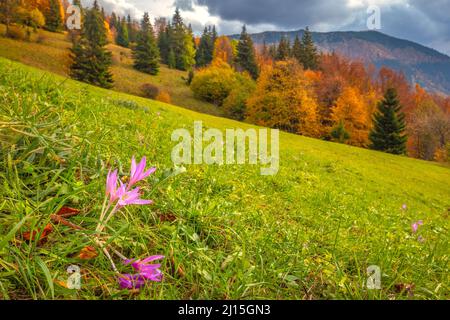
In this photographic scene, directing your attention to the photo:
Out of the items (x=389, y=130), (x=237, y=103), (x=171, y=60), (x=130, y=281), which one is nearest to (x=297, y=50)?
(x=237, y=103)

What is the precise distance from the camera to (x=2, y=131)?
2098mm

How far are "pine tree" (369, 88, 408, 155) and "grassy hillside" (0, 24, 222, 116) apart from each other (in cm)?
2553

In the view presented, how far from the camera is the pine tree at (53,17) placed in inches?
2768

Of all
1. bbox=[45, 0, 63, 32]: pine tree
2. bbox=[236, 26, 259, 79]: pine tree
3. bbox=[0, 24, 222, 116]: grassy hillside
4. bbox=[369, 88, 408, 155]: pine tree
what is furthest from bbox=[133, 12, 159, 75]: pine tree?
bbox=[369, 88, 408, 155]: pine tree

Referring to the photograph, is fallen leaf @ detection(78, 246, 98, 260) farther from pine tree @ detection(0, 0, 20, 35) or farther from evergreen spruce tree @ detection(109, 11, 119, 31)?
evergreen spruce tree @ detection(109, 11, 119, 31)

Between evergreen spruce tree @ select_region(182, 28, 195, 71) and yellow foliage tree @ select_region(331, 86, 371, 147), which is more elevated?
evergreen spruce tree @ select_region(182, 28, 195, 71)

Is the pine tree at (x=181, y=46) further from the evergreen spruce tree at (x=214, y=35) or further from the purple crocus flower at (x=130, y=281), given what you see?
the purple crocus flower at (x=130, y=281)

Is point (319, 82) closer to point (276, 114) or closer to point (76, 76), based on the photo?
point (276, 114)

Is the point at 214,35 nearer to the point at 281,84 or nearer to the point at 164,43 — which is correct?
the point at 164,43

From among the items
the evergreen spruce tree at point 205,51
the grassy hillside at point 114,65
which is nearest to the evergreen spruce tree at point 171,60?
the grassy hillside at point 114,65

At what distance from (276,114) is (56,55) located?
134 ft

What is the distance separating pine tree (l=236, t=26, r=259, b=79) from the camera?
225 feet

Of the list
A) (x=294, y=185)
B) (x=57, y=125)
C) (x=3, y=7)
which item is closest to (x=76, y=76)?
(x=3, y=7)

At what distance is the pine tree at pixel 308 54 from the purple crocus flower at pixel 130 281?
224 ft
